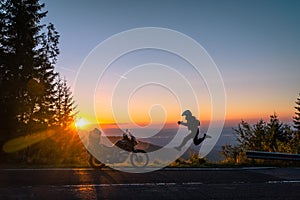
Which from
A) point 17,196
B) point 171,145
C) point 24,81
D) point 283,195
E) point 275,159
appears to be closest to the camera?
point 17,196

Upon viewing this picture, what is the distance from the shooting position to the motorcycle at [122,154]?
12531 mm

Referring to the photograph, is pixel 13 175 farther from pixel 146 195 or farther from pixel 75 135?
pixel 75 135

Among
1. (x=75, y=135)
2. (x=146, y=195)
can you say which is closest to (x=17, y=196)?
(x=146, y=195)

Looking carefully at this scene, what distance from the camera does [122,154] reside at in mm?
13250

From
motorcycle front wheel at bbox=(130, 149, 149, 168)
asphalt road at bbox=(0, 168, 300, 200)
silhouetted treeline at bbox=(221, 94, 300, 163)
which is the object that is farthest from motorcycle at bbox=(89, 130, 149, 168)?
silhouetted treeline at bbox=(221, 94, 300, 163)

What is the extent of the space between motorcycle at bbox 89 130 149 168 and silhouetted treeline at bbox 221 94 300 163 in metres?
5.79

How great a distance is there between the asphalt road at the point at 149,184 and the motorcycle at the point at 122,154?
1107mm

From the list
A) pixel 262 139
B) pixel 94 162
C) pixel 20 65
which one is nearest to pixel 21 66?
pixel 20 65

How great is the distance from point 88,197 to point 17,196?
1.60 m

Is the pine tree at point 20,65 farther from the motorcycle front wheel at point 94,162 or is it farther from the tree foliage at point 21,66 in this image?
the motorcycle front wheel at point 94,162

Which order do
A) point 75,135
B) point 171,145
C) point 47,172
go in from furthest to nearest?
point 75,135 < point 171,145 < point 47,172

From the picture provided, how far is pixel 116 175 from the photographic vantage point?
10.5 meters

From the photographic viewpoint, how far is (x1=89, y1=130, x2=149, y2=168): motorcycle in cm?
1253

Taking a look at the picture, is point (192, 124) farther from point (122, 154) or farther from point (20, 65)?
point (20, 65)
